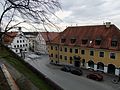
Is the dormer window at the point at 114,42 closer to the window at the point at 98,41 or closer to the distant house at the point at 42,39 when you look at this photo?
the window at the point at 98,41

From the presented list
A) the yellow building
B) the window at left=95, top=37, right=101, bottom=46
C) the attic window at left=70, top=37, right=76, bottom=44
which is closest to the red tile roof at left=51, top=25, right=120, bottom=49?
the yellow building

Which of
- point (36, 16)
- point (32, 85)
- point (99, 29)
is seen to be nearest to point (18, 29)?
point (36, 16)

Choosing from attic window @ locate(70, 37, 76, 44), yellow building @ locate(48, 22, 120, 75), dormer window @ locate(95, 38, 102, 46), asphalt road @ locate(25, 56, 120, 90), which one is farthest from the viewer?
attic window @ locate(70, 37, 76, 44)

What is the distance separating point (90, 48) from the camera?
31.7 meters

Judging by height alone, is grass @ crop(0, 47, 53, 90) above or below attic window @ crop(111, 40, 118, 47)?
below

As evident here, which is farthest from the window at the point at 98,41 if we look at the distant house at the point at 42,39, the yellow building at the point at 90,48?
the distant house at the point at 42,39

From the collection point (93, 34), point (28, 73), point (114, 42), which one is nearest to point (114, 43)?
point (114, 42)

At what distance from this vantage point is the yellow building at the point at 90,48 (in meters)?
29.0

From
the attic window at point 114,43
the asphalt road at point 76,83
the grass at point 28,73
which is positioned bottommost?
the asphalt road at point 76,83

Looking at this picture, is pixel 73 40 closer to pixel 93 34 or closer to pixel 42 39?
pixel 93 34

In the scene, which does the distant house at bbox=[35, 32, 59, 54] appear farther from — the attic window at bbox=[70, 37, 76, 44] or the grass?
the attic window at bbox=[70, 37, 76, 44]

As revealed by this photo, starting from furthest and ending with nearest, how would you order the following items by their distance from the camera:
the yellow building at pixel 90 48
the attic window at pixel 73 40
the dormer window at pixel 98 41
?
the attic window at pixel 73 40, the dormer window at pixel 98 41, the yellow building at pixel 90 48

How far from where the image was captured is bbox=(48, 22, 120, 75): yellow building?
29.0 m

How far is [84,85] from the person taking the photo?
952 inches
